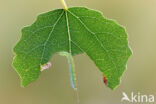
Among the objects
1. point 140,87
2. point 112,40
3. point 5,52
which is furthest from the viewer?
point 140,87

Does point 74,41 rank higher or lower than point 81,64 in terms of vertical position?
higher

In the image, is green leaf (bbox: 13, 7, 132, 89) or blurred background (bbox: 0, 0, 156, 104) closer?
green leaf (bbox: 13, 7, 132, 89)

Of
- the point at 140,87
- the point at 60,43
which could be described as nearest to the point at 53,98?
the point at 140,87

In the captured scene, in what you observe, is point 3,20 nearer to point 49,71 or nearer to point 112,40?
point 49,71

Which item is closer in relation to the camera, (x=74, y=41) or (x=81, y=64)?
(x=74, y=41)

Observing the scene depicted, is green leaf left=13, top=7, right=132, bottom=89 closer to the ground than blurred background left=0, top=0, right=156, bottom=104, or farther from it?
farther from it
